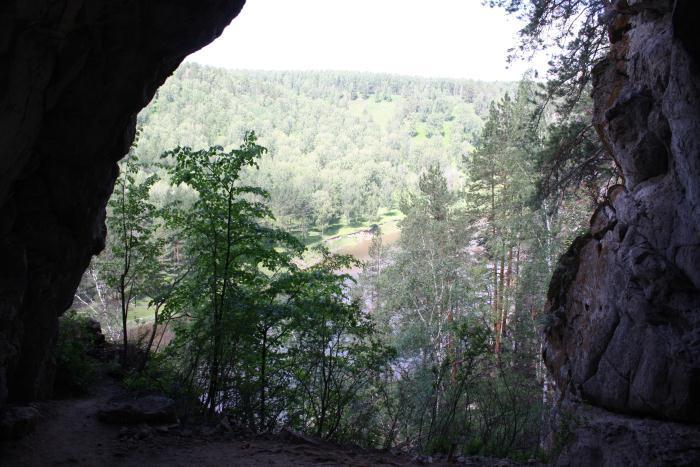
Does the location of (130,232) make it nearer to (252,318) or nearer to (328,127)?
(252,318)

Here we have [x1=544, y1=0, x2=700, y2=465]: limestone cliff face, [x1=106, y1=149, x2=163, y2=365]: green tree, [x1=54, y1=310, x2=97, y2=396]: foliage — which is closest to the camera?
[x1=544, y1=0, x2=700, y2=465]: limestone cliff face

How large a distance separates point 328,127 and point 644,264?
15161 cm

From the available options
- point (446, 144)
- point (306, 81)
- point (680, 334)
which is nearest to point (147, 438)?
point (680, 334)

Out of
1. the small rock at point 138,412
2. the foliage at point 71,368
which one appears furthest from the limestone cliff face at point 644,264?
the foliage at point 71,368

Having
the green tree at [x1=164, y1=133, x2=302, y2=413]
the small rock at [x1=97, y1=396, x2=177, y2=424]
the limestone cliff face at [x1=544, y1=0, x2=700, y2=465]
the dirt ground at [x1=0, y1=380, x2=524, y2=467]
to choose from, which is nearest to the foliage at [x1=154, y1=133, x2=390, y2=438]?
the green tree at [x1=164, y1=133, x2=302, y2=413]

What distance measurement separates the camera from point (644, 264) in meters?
6.57

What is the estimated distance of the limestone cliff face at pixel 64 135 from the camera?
487cm

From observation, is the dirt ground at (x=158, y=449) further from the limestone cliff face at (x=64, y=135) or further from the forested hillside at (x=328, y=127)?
the forested hillside at (x=328, y=127)

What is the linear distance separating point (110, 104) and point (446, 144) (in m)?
140

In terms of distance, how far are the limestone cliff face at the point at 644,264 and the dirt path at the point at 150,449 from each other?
3.14 metres

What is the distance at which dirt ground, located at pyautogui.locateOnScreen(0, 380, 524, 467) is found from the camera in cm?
530

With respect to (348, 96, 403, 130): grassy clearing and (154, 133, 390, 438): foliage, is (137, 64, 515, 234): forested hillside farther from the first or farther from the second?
(154, 133, 390, 438): foliage

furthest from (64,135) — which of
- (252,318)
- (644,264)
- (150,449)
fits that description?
(644,264)

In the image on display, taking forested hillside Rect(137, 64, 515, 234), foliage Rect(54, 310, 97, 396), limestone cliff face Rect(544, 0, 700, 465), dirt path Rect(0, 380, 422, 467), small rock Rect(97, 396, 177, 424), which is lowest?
dirt path Rect(0, 380, 422, 467)
